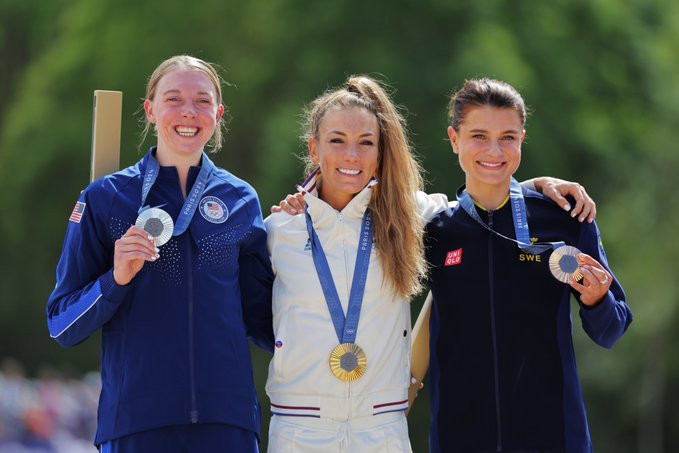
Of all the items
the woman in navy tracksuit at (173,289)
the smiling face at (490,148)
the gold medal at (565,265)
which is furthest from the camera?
the smiling face at (490,148)

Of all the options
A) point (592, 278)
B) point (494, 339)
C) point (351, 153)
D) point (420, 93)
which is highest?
point (420, 93)

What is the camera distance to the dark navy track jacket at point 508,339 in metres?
5.32

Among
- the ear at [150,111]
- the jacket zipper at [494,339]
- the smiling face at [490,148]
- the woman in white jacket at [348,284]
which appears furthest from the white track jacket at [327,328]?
the ear at [150,111]

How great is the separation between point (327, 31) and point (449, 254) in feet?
35.0

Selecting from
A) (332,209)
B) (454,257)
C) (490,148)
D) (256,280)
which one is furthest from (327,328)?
(490,148)

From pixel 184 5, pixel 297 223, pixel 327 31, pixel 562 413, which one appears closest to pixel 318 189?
pixel 297 223

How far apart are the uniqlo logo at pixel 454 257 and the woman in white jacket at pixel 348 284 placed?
0.14m

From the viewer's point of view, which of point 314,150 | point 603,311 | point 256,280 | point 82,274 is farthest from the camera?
point 314,150

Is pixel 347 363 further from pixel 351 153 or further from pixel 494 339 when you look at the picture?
pixel 351 153

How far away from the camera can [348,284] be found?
17.8 feet

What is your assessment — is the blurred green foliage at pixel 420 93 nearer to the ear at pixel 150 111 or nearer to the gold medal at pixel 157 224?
the ear at pixel 150 111

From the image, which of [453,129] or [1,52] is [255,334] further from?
[1,52]

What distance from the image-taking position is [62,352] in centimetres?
2314

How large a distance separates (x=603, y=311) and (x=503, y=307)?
1.45 feet
